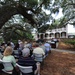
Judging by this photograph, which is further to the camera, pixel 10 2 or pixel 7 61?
pixel 10 2

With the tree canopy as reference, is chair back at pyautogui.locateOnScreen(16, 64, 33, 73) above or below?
below

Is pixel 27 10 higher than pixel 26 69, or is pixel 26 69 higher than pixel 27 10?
pixel 27 10

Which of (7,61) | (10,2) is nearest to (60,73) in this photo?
(7,61)

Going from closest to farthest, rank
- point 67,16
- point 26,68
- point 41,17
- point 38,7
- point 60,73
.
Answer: point 26,68 < point 60,73 < point 38,7 < point 41,17 < point 67,16

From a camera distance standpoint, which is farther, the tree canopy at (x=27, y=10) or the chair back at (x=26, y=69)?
the tree canopy at (x=27, y=10)

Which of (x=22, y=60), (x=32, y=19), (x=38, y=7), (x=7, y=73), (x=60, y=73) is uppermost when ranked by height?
(x=38, y=7)

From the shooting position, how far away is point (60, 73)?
8.64m

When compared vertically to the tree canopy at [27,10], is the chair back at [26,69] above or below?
below

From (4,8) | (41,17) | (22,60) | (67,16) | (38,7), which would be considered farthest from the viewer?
(67,16)

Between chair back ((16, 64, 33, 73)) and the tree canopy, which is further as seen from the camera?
the tree canopy

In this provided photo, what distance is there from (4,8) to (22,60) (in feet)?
28.0

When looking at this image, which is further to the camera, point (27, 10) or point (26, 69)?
point (27, 10)

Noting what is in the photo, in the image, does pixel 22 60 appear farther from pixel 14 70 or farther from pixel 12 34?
pixel 12 34

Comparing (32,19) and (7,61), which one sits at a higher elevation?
(32,19)
